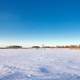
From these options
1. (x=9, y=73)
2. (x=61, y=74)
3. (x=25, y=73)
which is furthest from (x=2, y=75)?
(x=61, y=74)

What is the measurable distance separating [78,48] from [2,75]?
903cm

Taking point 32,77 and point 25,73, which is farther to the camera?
point 25,73

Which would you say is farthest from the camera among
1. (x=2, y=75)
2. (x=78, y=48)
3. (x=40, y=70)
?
(x=78, y=48)

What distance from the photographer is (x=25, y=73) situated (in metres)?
5.58

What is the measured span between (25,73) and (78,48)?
8.50m

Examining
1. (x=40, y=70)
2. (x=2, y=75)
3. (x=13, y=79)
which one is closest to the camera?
(x=13, y=79)

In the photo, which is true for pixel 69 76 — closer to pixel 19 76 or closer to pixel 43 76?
pixel 43 76

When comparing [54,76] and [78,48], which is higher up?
[78,48]

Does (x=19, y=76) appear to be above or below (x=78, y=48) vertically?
below

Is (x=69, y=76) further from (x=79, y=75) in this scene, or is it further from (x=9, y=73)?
(x=9, y=73)

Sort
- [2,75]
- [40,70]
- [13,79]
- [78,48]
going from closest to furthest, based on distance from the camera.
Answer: [13,79] < [2,75] < [40,70] < [78,48]

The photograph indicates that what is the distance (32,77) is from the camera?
17.0 feet

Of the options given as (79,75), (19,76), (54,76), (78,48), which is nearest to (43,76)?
(54,76)

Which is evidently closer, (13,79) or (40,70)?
(13,79)
